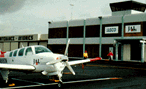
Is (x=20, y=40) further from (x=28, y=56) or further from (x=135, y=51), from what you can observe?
(x=28, y=56)

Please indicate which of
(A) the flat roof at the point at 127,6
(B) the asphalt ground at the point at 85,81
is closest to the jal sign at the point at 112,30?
(A) the flat roof at the point at 127,6

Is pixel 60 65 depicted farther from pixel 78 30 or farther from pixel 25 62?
pixel 78 30

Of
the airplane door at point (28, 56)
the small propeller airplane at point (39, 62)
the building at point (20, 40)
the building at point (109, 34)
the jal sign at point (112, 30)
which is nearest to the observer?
the small propeller airplane at point (39, 62)

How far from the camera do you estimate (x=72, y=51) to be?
51344mm

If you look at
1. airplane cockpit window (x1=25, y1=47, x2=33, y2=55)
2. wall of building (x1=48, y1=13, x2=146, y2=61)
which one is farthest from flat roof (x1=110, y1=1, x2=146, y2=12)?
airplane cockpit window (x1=25, y1=47, x2=33, y2=55)

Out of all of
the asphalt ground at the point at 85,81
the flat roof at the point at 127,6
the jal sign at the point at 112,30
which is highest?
the flat roof at the point at 127,6

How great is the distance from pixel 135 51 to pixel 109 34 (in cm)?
708

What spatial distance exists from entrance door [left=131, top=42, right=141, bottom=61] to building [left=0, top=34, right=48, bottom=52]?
91.5ft

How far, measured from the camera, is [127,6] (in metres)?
47.3

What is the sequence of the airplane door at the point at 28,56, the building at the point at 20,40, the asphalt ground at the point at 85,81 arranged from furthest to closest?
the building at the point at 20,40 → the airplane door at the point at 28,56 → the asphalt ground at the point at 85,81

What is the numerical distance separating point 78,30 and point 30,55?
3778 centimetres

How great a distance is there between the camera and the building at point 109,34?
4109cm

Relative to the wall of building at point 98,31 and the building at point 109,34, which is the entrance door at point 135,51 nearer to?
the building at point 109,34

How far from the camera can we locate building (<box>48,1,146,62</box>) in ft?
135
